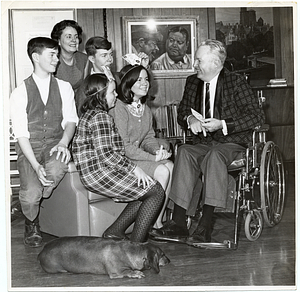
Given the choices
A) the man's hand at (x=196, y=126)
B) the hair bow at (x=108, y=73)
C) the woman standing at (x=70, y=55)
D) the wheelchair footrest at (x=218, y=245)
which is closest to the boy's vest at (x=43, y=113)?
the woman standing at (x=70, y=55)

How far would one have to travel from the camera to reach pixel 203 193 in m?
4.02

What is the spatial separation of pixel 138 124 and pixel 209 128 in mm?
563

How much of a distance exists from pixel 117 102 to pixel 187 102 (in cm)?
65

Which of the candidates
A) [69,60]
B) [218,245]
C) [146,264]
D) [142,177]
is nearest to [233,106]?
[142,177]

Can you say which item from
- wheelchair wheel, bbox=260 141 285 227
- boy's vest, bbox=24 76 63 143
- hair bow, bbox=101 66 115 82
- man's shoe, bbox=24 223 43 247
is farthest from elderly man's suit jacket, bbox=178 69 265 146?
man's shoe, bbox=24 223 43 247

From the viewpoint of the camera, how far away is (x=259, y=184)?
13.6ft

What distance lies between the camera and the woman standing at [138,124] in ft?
12.6

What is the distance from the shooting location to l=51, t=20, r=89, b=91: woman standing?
3.86m

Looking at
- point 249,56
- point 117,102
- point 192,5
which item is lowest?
point 117,102

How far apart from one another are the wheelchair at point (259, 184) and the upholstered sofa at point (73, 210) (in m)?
0.73

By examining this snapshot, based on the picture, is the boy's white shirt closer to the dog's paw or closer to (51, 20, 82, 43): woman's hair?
(51, 20, 82, 43): woman's hair

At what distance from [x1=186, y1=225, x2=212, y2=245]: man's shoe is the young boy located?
106 cm

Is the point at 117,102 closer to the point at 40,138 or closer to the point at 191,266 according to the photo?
the point at 40,138

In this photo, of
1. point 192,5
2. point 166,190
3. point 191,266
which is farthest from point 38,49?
point 191,266
